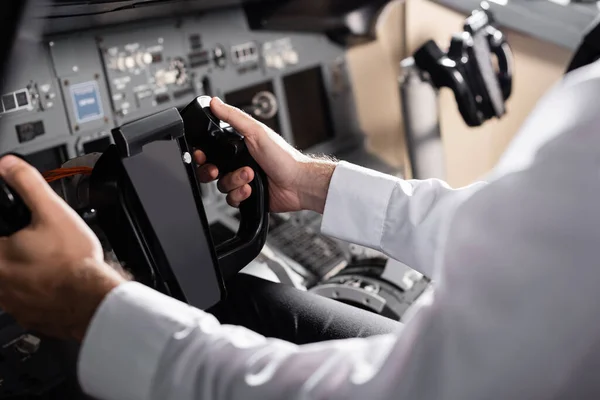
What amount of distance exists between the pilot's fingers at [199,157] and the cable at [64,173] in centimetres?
23

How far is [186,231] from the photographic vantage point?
Answer: 1.10m

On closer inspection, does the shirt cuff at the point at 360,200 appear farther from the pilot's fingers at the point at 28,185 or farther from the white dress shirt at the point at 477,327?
the pilot's fingers at the point at 28,185

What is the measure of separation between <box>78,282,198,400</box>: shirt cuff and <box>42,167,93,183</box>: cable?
28 centimetres

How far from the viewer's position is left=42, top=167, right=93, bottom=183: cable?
1.02 meters

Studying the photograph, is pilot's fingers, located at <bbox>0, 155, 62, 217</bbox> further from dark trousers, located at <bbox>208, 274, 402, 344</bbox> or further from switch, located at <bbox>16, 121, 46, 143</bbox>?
switch, located at <bbox>16, 121, 46, 143</bbox>

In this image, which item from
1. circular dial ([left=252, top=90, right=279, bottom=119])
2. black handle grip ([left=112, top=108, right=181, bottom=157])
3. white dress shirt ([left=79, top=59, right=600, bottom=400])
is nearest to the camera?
white dress shirt ([left=79, top=59, right=600, bottom=400])

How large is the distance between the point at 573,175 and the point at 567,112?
0.09 m

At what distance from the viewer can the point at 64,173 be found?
40.8 inches

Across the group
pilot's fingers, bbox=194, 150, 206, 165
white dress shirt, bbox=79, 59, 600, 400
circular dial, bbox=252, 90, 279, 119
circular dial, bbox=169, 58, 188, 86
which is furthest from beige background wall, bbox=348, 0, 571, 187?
white dress shirt, bbox=79, 59, 600, 400

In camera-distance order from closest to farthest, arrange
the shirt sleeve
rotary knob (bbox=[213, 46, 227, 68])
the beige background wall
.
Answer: the shirt sleeve
rotary knob (bbox=[213, 46, 227, 68])
the beige background wall

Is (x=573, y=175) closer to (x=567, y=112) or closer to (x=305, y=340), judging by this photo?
(x=567, y=112)

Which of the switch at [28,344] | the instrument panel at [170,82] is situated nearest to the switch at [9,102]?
the instrument panel at [170,82]

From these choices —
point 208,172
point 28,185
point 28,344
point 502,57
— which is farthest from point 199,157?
point 502,57

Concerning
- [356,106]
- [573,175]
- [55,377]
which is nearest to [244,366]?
[573,175]
